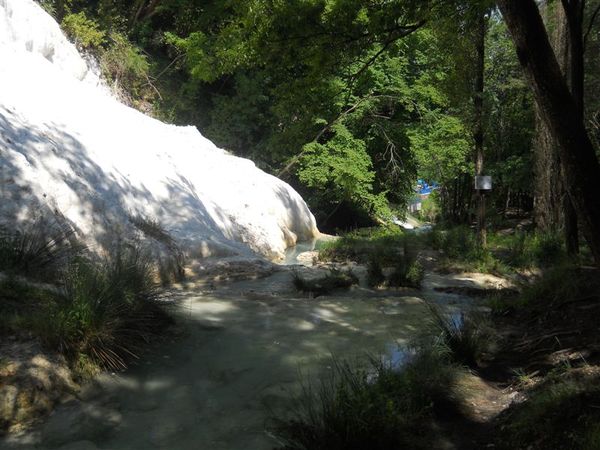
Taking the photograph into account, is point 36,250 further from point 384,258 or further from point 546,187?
point 546,187

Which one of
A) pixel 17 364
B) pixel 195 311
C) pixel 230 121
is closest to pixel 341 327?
pixel 195 311

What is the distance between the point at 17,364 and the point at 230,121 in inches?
850

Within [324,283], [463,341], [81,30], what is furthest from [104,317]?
[81,30]

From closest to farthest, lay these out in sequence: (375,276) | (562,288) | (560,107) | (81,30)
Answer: (560,107) < (562,288) < (375,276) < (81,30)

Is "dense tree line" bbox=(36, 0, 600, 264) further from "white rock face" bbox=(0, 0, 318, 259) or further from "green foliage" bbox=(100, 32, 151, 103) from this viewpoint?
"white rock face" bbox=(0, 0, 318, 259)

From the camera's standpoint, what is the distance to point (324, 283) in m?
9.38

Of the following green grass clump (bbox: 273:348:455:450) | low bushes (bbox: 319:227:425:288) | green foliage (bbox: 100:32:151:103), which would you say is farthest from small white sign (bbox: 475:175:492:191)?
green foliage (bbox: 100:32:151:103)

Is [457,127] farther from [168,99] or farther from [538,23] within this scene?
[538,23]

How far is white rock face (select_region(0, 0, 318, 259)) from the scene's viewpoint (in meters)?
7.95

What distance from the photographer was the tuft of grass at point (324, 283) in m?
9.02

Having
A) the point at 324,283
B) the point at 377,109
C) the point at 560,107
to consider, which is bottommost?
the point at 324,283

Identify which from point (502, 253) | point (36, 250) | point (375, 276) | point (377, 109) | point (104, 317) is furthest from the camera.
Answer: point (377, 109)

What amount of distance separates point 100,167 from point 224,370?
18.6ft

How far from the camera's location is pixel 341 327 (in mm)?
6551
